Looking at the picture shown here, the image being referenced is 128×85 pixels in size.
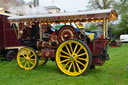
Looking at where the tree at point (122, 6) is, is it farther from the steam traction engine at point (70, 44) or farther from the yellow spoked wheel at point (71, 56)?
the yellow spoked wheel at point (71, 56)

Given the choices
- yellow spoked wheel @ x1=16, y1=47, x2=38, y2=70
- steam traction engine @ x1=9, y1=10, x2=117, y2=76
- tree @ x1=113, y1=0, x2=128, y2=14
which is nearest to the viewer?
steam traction engine @ x1=9, y1=10, x2=117, y2=76

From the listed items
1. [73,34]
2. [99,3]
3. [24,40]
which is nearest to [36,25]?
[24,40]

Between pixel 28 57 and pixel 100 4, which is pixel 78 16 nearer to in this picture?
pixel 28 57

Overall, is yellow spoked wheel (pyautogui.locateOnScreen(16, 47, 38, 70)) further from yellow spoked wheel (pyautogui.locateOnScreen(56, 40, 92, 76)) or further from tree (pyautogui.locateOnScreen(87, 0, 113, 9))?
tree (pyautogui.locateOnScreen(87, 0, 113, 9))

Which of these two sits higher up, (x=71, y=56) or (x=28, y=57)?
(x=71, y=56)

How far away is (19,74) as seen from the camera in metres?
5.15

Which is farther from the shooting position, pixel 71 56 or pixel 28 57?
pixel 28 57

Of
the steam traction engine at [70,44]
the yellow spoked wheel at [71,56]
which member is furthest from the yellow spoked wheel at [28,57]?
the yellow spoked wheel at [71,56]

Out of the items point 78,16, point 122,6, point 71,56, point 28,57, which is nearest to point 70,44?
point 71,56

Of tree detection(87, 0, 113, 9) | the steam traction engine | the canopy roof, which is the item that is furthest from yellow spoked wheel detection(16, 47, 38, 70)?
tree detection(87, 0, 113, 9)

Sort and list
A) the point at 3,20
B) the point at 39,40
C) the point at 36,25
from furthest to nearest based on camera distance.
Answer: the point at 3,20
the point at 36,25
the point at 39,40

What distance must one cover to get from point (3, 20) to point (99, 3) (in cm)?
2147

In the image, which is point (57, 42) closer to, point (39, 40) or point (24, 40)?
point (39, 40)

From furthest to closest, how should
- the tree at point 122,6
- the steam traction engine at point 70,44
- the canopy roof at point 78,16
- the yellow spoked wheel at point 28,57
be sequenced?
the tree at point 122,6
the yellow spoked wheel at point 28,57
the steam traction engine at point 70,44
the canopy roof at point 78,16
